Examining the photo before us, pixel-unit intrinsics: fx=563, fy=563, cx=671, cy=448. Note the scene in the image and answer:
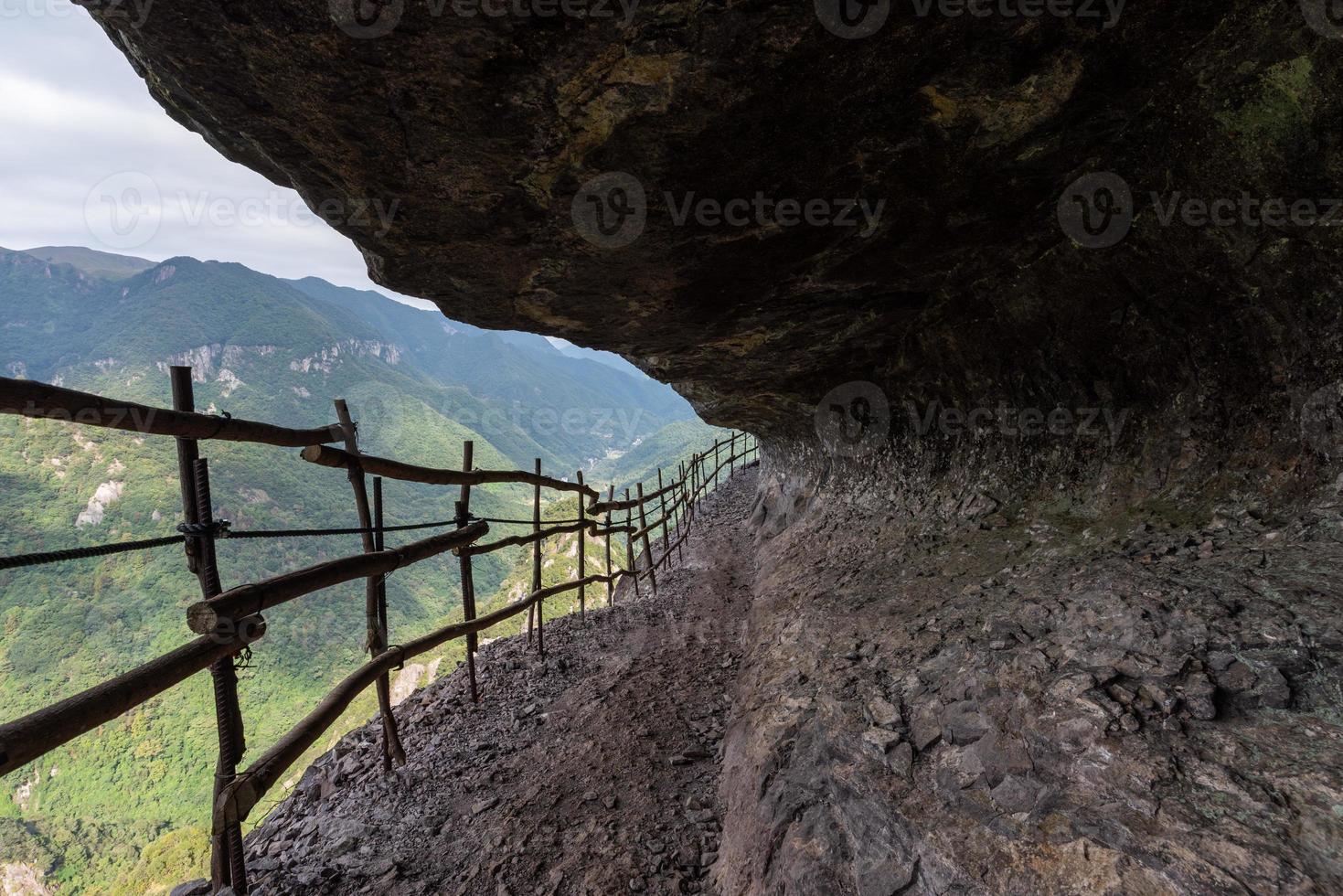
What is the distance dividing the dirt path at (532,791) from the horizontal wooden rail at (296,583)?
60.9 inches

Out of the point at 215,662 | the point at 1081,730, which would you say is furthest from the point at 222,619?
the point at 1081,730

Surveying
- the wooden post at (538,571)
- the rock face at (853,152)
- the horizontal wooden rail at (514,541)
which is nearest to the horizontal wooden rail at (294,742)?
the horizontal wooden rail at (514,541)

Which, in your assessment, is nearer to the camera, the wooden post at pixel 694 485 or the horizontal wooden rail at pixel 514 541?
the horizontal wooden rail at pixel 514 541

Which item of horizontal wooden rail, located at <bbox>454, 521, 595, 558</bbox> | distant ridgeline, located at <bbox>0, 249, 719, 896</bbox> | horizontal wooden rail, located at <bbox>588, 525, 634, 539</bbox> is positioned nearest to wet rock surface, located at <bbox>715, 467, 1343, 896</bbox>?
horizontal wooden rail, located at <bbox>454, 521, 595, 558</bbox>

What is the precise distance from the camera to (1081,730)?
90.7 inches

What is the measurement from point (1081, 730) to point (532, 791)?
10.2 ft

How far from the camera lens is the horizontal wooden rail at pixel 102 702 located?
5.01 feet

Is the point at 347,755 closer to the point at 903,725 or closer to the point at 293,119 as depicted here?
the point at 903,725

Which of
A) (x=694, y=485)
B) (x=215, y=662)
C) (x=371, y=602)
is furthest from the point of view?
(x=694, y=485)

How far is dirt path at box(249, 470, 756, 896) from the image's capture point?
3.02 metres

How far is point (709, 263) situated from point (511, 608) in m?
3.71

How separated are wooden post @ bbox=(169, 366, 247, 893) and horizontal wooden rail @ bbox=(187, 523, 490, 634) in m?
0.17

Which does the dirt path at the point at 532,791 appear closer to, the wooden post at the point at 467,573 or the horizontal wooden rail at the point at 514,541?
the wooden post at the point at 467,573

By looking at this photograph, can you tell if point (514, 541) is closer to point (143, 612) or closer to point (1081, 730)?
point (1081, 730)
